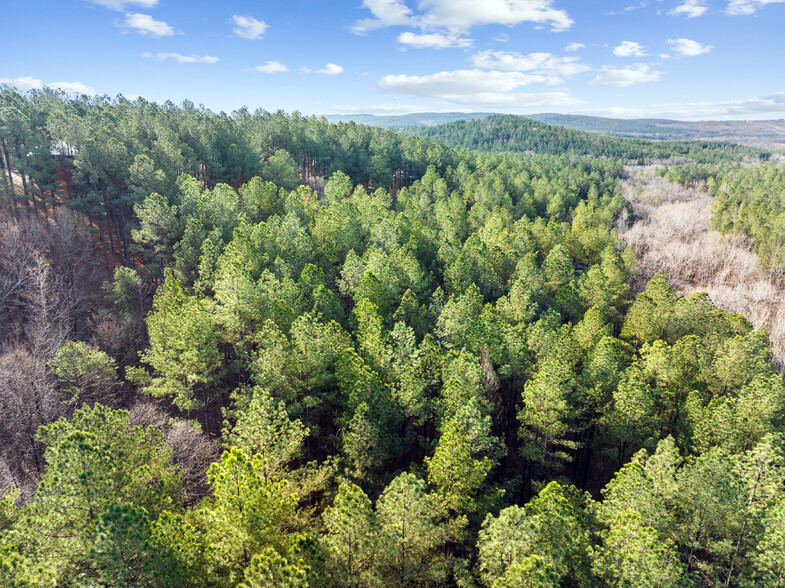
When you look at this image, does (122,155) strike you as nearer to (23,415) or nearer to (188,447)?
(23,415)

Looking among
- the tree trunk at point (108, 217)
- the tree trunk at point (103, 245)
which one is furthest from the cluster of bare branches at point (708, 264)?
the tree trunk at point (108, 217)

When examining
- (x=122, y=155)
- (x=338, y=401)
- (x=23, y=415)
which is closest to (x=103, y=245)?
(x=122, y=155)

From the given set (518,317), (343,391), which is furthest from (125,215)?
(518,317)

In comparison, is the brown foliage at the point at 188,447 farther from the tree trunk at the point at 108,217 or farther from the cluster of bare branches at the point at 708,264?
the cluster of bare branches at the point at 708,264

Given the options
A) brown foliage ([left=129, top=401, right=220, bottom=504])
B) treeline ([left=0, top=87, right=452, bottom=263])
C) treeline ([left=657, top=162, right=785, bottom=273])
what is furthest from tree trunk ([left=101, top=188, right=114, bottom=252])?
treeline ([left=657, top=162, right=785, bottom=273])

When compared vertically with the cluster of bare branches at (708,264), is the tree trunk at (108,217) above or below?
above

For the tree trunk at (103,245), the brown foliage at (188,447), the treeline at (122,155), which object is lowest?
the brown foliage at (188,447)
